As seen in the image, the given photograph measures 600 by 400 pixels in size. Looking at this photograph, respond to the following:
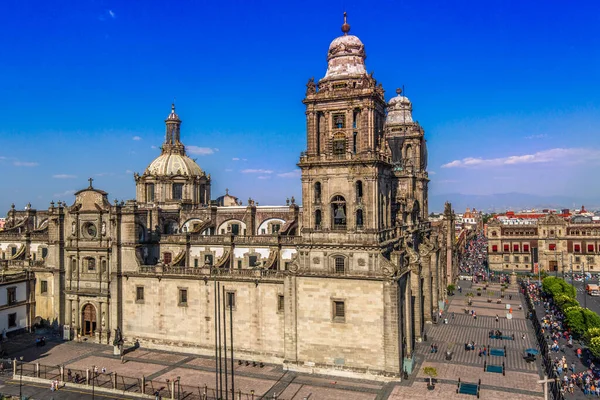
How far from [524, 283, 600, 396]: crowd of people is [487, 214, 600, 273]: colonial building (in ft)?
129

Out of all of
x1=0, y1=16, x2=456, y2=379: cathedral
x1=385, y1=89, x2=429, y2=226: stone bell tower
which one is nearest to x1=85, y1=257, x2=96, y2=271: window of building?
x1=0, y1=16, x2=456, y2=379: cathedral

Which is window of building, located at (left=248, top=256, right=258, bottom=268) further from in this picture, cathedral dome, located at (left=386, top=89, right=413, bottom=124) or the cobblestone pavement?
cathedral dome, located at (left=386, top=89, right=413, bottom=124)

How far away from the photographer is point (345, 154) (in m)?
42.4

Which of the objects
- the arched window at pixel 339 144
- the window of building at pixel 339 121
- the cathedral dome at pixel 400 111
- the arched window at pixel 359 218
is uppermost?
the cathedral dome at pixel 400 111

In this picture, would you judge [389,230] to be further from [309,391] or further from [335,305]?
[309,391]

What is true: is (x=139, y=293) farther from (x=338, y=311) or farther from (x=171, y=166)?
(x=171, y=166)

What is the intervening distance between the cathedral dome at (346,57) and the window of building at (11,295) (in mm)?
41217

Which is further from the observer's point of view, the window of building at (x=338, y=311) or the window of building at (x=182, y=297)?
the window of building at (x=182, y=297)

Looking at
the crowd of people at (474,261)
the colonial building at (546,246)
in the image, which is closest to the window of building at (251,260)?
the crowd of people at (474,261)

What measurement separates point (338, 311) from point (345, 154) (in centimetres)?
1345

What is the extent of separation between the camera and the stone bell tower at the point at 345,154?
137 ft

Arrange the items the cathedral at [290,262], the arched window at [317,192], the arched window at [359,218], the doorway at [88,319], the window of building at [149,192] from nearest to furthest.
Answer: the cathedral at [290,262] < the arched window at [359,218] < the arched window at [317,192] < the doorway at [88,319] < the window of building at [149,192]

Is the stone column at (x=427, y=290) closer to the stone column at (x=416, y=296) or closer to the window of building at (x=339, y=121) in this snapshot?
the stone column at (x=416, y=296)

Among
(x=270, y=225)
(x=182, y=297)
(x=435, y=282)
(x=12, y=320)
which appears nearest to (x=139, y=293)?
(x=182, y=297)
